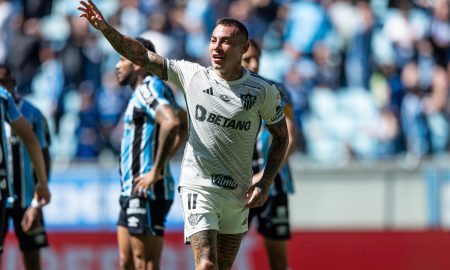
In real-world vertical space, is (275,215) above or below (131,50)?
below

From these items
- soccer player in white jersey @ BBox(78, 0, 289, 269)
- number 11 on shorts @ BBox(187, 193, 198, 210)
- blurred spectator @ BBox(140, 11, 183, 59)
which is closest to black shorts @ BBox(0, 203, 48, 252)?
soccer player in white jersey @ BBox(78, 0, 289, 269)

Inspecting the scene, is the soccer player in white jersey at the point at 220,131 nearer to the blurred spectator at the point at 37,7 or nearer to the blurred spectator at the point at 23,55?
the blurred spectator at the point at 23,55

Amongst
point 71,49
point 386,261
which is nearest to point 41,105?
point 71,49

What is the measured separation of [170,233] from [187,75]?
6065 millimetres

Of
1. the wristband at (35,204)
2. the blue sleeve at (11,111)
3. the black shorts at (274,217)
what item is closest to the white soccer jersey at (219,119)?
the blue sleeve at (11,111)

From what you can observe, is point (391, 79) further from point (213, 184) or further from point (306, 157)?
point (213, 184)

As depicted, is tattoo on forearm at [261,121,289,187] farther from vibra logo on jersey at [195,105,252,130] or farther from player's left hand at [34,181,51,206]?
player's left hand at [34,181,51,206]

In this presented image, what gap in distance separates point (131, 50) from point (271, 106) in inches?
47.4

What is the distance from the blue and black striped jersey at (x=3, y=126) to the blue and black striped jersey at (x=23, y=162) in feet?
3.89

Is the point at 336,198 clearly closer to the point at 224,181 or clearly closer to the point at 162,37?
the point at 162,37

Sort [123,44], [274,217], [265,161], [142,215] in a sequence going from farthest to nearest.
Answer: [274,217]
[265,161]
[142,215]
[123,44]

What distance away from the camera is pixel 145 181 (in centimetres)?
1020

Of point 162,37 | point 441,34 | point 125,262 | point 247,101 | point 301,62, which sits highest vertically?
point 162,37

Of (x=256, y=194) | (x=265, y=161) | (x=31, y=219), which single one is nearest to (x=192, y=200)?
(x=256, y=194)
